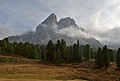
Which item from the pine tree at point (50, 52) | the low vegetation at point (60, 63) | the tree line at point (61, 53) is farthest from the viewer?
the pine tree at point (50, 52)

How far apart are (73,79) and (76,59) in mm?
61131

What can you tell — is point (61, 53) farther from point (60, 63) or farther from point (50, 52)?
point (60, 63)

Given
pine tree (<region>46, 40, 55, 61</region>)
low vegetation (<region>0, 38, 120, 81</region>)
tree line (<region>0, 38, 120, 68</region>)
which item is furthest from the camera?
pine tree (<region>46, 40, 55, 61</region>)

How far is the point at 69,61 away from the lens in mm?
136500

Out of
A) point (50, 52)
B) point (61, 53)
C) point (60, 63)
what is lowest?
point (60, 63)

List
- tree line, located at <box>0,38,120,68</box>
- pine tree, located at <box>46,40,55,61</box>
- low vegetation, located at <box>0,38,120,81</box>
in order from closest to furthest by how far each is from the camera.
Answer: low vegetation, located at <box>0,38,120,81</box>, tree line, located at <box>0,38,120,68</box>, pine tree, located at <box>46,40,55,61</box>

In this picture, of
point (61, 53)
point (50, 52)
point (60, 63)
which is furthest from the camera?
point (61, 53)

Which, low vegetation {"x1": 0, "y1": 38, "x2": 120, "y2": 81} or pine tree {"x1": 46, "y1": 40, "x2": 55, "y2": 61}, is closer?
low vegetation {"x1": 0, "y1": 38, "x2": 120, "y2": 81}

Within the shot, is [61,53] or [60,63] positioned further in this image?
[61,53]

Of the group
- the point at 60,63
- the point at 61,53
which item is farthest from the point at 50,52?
the point at 60,63

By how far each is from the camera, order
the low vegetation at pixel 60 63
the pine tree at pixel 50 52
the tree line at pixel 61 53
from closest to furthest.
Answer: the low vegetation at pixel 60 63
the tree line at pixel 61 53
the pine tree at pixel 50 52

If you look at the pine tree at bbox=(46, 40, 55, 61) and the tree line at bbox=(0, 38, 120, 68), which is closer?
the tree line at bbox=(0, 38, 120, 68)

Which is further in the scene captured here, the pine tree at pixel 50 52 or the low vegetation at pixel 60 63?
the pine tree at pixel 50 52

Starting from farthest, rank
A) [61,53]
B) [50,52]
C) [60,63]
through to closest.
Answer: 1. [61,53]
2. [50,52]
3. [60,63]
